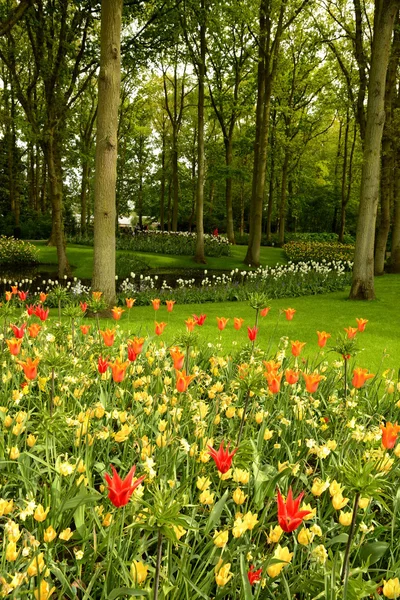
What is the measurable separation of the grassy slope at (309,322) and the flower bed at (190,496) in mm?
3303

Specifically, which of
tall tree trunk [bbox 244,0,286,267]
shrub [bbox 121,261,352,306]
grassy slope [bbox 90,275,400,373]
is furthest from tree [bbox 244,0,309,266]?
grassy slope [bbox 90,275,400,373]

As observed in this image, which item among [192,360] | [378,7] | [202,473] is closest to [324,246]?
[378,7]

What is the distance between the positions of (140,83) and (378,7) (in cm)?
2350

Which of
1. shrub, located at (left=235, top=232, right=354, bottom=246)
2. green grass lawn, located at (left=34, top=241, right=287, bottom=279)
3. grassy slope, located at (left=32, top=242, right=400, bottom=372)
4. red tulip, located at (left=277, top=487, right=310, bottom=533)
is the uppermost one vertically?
shrub, located at (left=235, top=232, right=354, bottom=246)

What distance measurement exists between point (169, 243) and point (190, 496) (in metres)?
29.2

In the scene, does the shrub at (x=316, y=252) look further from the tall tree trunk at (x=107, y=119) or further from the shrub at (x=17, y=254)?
the tall tree trunk at (x=107, y=119)

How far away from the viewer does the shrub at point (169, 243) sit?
28195 mm

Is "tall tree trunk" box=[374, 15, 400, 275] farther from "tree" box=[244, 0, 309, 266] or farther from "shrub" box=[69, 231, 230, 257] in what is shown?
"shrub" box=[69, 231, 230, 257]

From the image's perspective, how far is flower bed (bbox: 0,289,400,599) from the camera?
168 cm

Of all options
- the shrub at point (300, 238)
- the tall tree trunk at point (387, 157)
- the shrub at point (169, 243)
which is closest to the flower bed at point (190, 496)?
the tall tree trunk at point (387, 157)

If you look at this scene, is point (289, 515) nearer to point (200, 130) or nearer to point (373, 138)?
point (373, 138)

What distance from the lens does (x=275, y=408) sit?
3.77m

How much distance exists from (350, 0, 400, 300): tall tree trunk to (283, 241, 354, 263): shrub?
1446 centimetres

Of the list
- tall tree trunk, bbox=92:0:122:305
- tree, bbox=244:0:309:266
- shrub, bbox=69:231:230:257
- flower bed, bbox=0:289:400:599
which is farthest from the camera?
shrub, bbox=69:231:230:257
